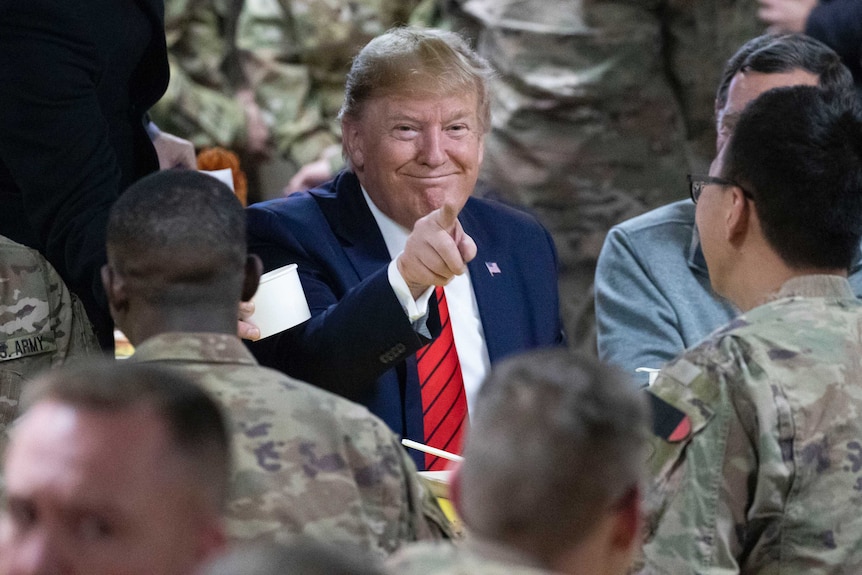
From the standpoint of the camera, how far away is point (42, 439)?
4.00 feet

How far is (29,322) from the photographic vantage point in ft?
7.14

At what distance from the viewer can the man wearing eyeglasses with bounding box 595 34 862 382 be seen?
8.55 feet

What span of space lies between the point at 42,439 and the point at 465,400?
1.25 metres

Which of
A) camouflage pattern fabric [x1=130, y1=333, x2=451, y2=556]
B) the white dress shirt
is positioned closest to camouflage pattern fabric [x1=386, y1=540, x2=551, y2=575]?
camouflage pattern fabric [x1=130, y1=333, x2=451, y2=556]

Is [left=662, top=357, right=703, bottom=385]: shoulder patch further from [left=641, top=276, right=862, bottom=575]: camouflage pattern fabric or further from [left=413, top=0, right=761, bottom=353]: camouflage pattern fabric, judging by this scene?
[left=413, top=0, right=761, bottom=353]: camouflage pattern fabric

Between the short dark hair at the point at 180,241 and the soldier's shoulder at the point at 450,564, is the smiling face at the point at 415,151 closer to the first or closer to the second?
the short dark hair at the point at 180,241

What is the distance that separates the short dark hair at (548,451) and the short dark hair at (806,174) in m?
0.63

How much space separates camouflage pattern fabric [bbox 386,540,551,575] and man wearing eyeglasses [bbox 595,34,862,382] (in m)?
1.48

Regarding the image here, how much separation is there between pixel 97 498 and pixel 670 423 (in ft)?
2.49

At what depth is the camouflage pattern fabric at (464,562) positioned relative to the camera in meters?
1.07

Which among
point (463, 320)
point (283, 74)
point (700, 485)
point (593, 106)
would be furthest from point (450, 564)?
point (283, 74)

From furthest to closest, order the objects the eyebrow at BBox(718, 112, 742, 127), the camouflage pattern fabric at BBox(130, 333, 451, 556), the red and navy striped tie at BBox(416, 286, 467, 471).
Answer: the eyebrow at BBox(718, 112, 742, 127) → the red and navy striped tie at BBox(416, 286, 467, 471) → the camouflage pattern fabric at BBox(130, 333, 451, 556)

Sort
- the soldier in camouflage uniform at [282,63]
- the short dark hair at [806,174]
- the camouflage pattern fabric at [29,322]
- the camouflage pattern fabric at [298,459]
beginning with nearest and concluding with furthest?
the camouflage pattern fabric at [298,459] < the short dark hair at [806,174] < the camouflage pattern fabric at [29,322] < the soldier in camouflage uniform at [282,63]

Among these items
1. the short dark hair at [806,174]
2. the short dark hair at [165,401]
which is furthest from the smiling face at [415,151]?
the short dark hair at [165,401]
